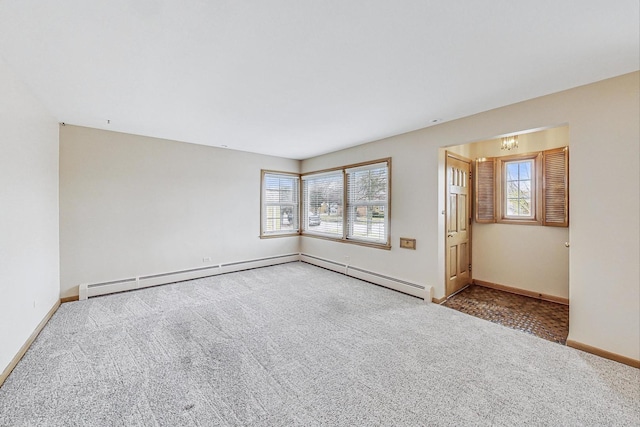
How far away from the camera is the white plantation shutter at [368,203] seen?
434 centimetres

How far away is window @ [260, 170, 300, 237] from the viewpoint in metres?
5.54

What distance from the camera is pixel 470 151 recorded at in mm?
4316

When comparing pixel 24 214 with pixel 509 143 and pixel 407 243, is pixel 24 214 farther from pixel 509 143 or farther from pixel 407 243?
pixel 509 143

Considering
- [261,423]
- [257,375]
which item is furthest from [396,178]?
[261,423]

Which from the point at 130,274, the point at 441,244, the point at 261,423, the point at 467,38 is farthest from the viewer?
the point at 130,274

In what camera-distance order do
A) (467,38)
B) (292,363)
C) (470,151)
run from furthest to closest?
(470,151)
(292,363)
(467,38)

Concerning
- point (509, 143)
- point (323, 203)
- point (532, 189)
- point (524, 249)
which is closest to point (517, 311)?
point (524, 249)

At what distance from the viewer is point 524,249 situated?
3.90 metres

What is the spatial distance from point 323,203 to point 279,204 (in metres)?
1.00

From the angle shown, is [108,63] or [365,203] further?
[365,203]

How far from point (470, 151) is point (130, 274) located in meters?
5.82

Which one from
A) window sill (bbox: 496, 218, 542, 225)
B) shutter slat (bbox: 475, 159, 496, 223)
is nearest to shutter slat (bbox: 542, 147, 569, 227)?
window sill (bbox: 496, 218, 542, 225)

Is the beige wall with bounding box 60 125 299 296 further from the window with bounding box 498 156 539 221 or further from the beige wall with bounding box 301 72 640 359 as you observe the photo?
the window with bounding box 498 156 539 221

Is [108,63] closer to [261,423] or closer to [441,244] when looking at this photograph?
[261,423]
